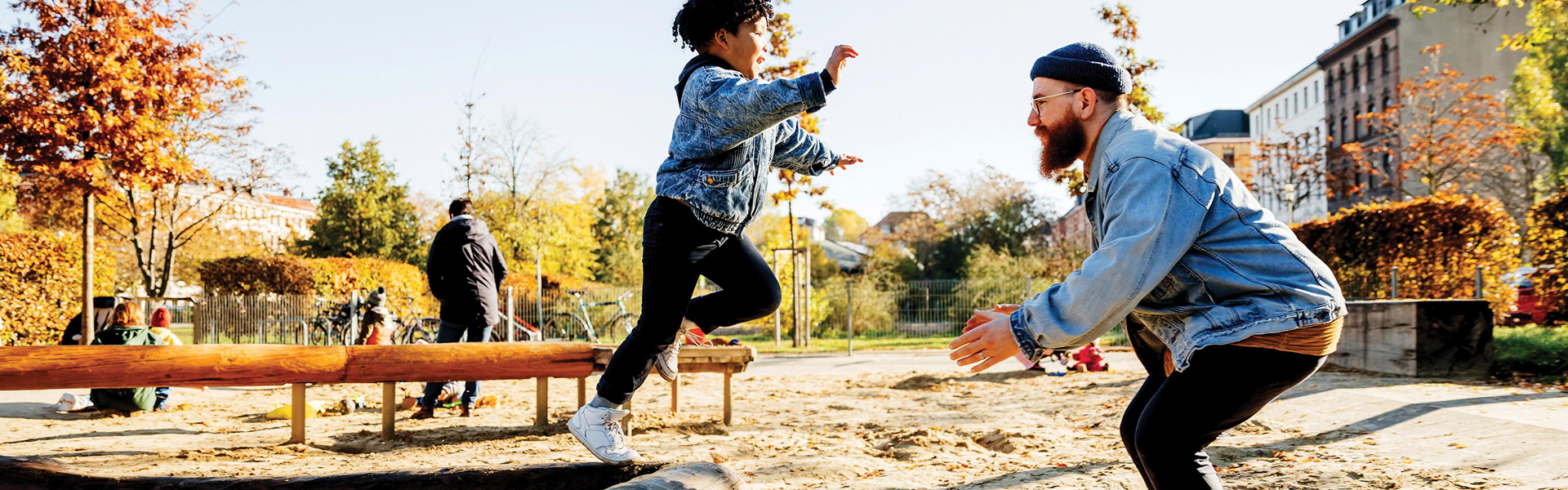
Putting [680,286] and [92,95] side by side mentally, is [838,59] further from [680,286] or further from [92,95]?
[92,95]

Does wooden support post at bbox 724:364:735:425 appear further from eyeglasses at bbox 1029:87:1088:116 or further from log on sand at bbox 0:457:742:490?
eyeglasses at bbox 1029:87:1088:116

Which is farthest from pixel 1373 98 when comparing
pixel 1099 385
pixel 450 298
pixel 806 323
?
pixel 450 298

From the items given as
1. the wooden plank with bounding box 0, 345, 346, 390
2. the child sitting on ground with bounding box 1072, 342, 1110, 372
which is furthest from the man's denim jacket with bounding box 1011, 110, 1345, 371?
the child sitting on ground with bounding box 1072, 342, 1110, 372

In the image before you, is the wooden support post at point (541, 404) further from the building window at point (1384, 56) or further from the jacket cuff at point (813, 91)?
the building window at point (1384, 56)

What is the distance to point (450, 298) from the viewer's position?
7.59m

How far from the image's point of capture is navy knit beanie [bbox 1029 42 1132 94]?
2.52 m

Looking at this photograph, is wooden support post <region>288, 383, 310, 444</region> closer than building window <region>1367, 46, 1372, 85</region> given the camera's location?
Yes

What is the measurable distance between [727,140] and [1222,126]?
8699 cm

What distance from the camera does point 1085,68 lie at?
2.52 m

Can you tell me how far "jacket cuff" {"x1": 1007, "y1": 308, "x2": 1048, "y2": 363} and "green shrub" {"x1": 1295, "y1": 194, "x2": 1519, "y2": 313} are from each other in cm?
1134

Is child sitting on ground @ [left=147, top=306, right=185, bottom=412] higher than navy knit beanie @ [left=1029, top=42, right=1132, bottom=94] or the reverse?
the reverse

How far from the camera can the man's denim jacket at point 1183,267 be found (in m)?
2.16

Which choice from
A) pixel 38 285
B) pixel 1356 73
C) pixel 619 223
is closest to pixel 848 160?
pixel 38 285

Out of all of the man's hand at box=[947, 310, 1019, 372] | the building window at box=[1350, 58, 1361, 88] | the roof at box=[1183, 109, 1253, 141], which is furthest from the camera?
the roof at box=[1183, 109, 1253, 141]
